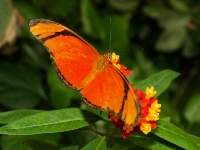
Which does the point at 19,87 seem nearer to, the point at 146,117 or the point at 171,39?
the point at 171,39

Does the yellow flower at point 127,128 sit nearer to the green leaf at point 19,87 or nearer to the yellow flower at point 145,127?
the yellow flower at point 145,127

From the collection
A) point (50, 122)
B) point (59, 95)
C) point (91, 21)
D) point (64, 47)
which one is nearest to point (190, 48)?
point (91, 21)

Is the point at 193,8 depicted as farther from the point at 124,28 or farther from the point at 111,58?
the point at 111,58

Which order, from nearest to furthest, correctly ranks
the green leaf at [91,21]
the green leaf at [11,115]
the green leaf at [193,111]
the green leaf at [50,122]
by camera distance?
the green leaf at [50,122]
the green leaf at [11,115]
the green leaf at [193,111]
the green leaf at [91,21]

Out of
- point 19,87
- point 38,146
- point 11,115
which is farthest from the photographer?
point 19,87

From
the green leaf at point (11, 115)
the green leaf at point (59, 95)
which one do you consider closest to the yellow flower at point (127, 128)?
the green leaf at point (11, 115)

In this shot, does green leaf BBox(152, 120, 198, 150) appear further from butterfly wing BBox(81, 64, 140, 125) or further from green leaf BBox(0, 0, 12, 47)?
green leaf BBox(0, 0, 12, 47)
